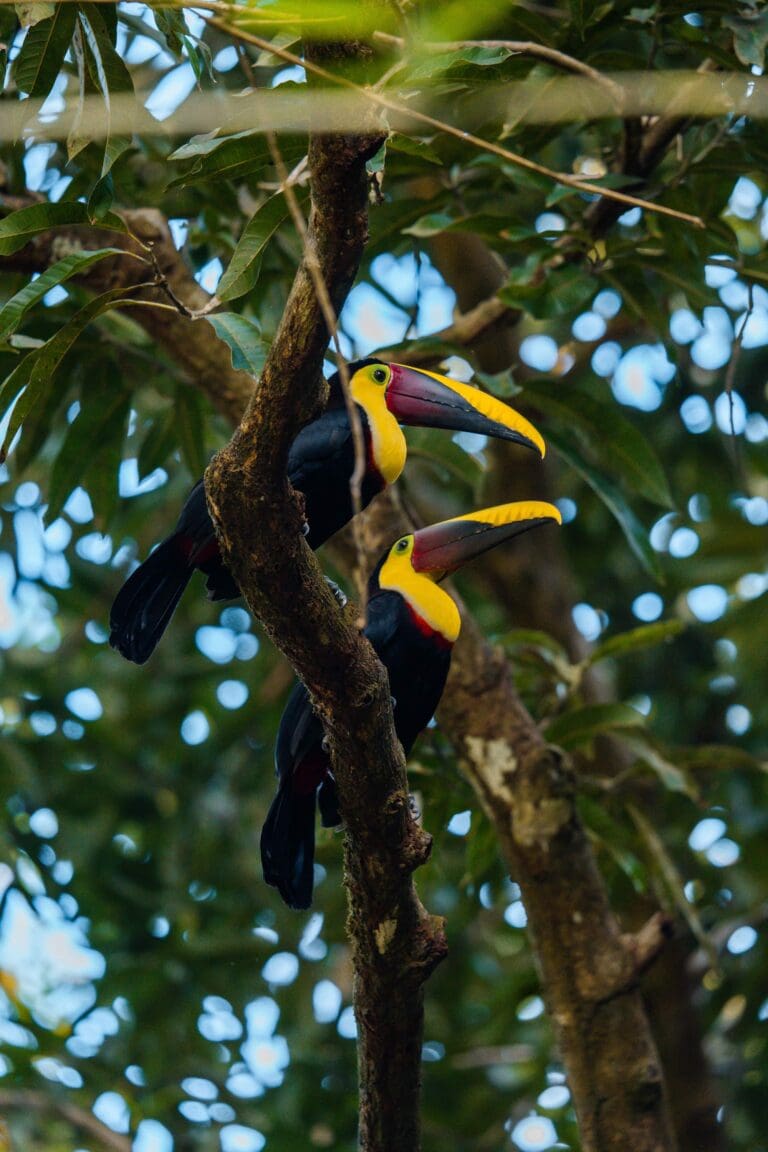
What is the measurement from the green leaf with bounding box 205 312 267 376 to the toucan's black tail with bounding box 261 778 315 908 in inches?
43.4

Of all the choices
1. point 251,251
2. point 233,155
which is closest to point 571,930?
point 251,251

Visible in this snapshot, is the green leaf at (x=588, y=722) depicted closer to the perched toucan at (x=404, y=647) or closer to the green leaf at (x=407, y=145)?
the perched toucan at (x=404, y=647)

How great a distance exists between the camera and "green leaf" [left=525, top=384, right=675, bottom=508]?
162 inches

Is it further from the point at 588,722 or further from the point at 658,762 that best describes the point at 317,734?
the point at 658,762

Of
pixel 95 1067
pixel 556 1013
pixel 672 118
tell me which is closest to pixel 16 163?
pixel 672 118

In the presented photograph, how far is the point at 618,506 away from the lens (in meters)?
4.00

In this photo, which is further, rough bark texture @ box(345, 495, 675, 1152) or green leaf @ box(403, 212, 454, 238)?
rough bark texture @ box(345, 495, 675, 1152)

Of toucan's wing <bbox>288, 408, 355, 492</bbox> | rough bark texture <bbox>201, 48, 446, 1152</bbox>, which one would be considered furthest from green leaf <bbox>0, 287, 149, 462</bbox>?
toucan's wing <bbox>288, 408, 355, 492</bbox>

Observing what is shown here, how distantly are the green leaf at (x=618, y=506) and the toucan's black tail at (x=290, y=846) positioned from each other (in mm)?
1096

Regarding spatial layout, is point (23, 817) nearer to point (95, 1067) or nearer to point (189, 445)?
point (95, 1067)

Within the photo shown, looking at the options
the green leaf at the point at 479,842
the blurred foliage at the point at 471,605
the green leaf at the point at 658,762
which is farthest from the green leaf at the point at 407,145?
the green leaf at the point at 479,842

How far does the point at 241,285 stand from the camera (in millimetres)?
2871

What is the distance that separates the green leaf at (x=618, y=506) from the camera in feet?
13.0

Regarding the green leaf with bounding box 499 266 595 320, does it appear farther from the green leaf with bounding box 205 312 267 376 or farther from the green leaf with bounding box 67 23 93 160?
the green leaf with bounding box 67 23 93 160
